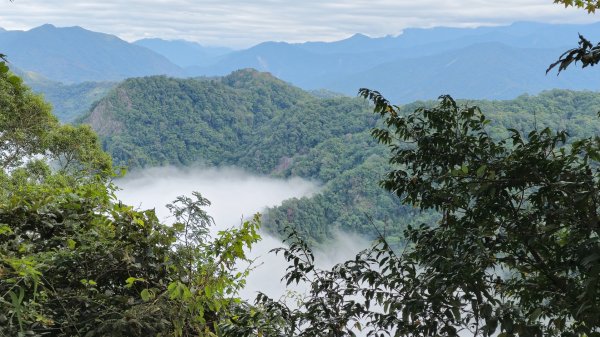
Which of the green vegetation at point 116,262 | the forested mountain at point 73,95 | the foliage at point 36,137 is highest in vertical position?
the green vegetation at point 116,262

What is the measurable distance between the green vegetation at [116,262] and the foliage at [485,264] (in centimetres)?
Answer: 27

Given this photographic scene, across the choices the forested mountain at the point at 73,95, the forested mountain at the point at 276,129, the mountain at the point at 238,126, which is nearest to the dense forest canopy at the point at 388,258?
the forested mountain at the point at 276,129

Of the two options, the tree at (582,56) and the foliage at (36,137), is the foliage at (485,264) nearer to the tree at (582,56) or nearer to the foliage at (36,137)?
the tree at (582,56)

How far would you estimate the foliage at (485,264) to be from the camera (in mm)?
1669

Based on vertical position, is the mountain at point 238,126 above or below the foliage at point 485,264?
below

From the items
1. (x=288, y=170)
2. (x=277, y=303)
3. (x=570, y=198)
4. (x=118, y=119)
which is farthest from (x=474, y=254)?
(x=118, y=119)

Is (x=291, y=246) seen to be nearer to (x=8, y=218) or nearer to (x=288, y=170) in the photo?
(x=8, y=218)

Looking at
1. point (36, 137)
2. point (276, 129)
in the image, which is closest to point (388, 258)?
point (36, 137)

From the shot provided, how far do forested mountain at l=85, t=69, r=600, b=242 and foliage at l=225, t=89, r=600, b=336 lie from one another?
5032 centimetres

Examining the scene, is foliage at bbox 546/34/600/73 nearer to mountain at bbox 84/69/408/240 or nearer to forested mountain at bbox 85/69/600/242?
forested mountain at bbox 85/69/600/242

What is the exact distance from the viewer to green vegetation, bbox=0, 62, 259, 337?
2.19 meters

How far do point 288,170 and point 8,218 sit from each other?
3376 inches

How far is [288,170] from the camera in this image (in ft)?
290

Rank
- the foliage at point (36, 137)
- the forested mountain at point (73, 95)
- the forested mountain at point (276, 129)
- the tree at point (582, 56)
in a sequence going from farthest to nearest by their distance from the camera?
the forested mountain at point (73, 95) < the forested mountain at point (276, 129) < the foliage at point (36, 137) < the tree at point (582, 56)
